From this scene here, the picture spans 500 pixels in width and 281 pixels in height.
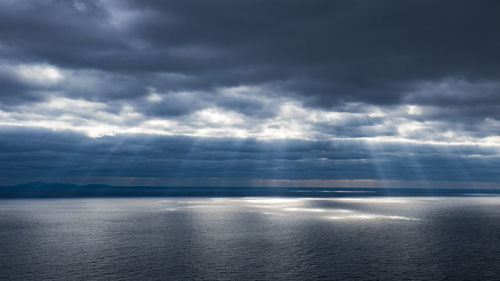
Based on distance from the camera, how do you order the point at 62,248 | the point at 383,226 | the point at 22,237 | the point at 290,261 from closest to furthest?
the point at 290,261, the point at 62,248, the point at 22,237, the point at 383,226

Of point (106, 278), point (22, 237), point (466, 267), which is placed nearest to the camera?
point (106, 278)

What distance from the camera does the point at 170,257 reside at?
58.8 m

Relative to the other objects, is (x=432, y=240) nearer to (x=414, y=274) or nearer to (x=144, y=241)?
(x=414, y=274)

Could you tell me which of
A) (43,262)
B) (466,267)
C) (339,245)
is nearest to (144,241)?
(43,262)

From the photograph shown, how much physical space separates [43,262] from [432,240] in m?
67.0

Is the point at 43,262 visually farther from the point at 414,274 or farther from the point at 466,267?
the point at 466,267

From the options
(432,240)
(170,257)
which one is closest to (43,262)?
(170,257)

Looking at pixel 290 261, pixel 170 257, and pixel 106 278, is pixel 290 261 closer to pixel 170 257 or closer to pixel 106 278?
pixel 170 257

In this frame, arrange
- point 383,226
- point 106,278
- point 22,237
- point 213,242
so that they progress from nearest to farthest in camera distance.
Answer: point 106,278 → point 213,242 → point 22,237 → point 383,226

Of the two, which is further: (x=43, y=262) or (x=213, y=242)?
(x=213, y=242)

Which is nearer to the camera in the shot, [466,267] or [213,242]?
[466,267]

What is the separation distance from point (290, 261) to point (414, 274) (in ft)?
53.1

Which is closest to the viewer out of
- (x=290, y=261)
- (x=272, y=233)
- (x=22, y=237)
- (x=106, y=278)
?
(x=106, y=278)

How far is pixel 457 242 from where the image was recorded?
7444 cm
